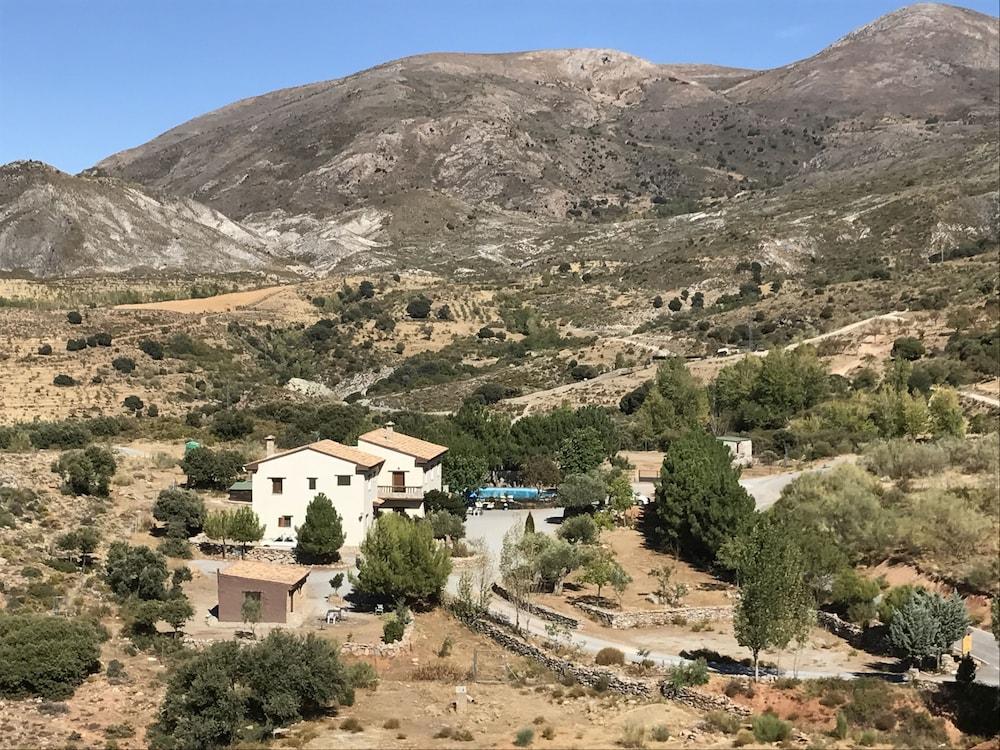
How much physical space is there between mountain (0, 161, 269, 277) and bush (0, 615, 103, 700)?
432 ft

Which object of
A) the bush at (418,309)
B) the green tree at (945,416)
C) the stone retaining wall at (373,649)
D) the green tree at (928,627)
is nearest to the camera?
the green tree at (928,627)

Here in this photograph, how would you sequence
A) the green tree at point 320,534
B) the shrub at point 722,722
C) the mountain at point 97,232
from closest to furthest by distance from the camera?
the shrub at point 722,722
the green tree at point 320,534
the mountain at point 97,232

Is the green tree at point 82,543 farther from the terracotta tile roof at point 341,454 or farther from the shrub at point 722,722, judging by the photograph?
the shrub at point 722,722

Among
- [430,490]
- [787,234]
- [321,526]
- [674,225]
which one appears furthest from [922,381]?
[674,225]

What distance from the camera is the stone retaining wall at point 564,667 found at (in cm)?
3133

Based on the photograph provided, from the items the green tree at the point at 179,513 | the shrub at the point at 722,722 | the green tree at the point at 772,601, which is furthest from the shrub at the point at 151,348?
the shrub at the point at 722,722

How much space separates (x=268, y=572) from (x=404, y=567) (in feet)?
16.0

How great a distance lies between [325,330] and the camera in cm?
11862

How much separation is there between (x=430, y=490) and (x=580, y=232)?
5658 inches

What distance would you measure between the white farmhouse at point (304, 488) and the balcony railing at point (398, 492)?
4.20 m

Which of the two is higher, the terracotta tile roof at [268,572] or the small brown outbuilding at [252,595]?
the terracotta tile roof at [268,572]

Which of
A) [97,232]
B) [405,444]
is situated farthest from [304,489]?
[97,232]

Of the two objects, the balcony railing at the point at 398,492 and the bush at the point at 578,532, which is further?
the balcony railing at the point at 398,492

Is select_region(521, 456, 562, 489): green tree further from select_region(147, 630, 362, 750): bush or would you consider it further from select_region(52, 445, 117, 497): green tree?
select_region(147, 630, 362, 750): bush
